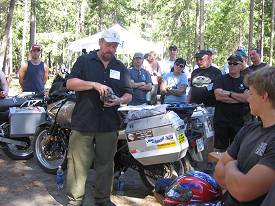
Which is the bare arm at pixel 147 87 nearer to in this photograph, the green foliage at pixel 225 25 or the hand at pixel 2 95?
the hand at pixel 2 95

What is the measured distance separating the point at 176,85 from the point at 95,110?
3.20 m

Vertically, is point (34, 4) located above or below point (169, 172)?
above

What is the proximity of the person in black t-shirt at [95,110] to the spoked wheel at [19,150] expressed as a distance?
8.92 feet

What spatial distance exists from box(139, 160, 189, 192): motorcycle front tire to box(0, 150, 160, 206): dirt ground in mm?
260

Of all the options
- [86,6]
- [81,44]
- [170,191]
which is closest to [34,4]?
[81,44]

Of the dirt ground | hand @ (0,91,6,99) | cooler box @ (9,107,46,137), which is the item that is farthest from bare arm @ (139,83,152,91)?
hand @ (0,91,6,99)

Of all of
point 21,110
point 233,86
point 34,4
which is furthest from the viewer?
point 34,4

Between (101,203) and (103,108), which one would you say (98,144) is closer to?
(103,108)

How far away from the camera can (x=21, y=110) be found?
7027 millimetres

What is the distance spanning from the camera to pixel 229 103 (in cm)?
573

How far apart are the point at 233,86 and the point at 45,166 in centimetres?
305

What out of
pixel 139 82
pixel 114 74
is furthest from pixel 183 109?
pixel 139 82

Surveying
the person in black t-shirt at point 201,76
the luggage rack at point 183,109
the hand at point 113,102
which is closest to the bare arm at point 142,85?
the person in black t-shirt at point 201,76

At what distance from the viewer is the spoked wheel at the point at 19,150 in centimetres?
735
